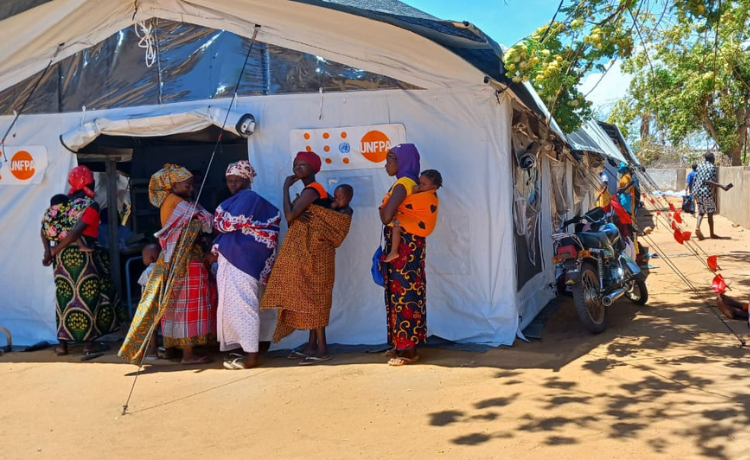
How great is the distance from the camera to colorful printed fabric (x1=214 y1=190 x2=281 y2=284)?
18.1 feet

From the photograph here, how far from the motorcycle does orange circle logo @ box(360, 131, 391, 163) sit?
1929 mm

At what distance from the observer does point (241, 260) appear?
5555 millimetres

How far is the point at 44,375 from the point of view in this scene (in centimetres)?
569

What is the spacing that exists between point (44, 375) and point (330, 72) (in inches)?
140

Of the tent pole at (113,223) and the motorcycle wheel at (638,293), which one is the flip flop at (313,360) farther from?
the motorcycle wheel at (638,293)

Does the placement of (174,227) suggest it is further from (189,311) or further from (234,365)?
(234,365)

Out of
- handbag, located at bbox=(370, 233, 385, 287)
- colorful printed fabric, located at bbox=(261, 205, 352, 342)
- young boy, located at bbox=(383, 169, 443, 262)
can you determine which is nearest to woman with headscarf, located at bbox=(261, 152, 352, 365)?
colorful printed fabric, located at bbox=(261, 205, 352, 342)

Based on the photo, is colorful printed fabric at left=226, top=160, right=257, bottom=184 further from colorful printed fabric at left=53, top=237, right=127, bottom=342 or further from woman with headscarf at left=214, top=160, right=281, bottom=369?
colorful printed fabric at left=53, top=237, right=127, bottom=342

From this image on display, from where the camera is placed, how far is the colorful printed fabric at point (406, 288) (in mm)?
5398

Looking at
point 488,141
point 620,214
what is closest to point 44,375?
point 488,141

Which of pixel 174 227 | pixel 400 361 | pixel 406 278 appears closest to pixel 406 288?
pixel 406 278

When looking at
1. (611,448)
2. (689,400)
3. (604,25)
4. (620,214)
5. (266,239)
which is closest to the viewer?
(611,448)

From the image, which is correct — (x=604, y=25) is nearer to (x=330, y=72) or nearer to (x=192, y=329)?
(x=330, y=72)

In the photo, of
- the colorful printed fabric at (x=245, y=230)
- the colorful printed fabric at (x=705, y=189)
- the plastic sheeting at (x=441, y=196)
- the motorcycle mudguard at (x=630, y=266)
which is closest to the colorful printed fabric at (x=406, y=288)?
the plastic sheeting at (x=441, y=196)
